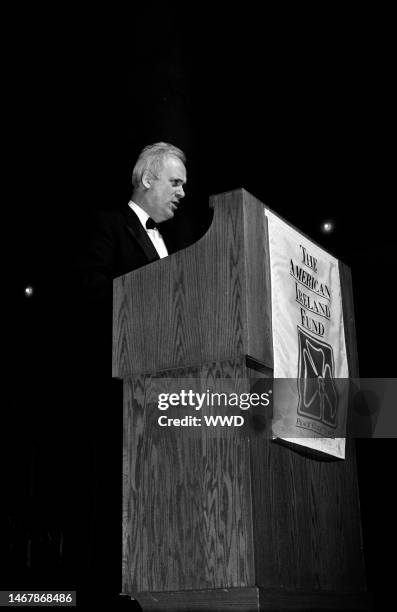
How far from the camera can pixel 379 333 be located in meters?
4.37

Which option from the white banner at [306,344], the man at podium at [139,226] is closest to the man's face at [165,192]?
the man at podium at [139,226]

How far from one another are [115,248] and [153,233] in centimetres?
41

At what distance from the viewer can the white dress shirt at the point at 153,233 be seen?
320cm

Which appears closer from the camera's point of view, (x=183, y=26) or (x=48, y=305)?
(x=48, y=305)

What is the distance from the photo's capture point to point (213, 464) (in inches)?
85.7

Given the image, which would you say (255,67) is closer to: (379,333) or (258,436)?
→ (379,333)

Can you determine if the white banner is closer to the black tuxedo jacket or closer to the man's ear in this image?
the black tuxedo jacket

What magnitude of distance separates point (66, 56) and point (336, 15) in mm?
1878

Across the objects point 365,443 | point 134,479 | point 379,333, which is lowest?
point 134,479

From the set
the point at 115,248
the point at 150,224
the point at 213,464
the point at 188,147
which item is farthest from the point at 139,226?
the point at 188,147

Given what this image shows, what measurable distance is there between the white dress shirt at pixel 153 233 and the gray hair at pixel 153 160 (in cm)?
11

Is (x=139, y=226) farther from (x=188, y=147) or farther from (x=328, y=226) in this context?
(x=328, y=226)

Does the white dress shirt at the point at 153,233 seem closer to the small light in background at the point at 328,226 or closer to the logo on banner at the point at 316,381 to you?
the logo on banner at the point at 316,381

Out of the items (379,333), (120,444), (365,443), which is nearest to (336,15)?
(379,333)
